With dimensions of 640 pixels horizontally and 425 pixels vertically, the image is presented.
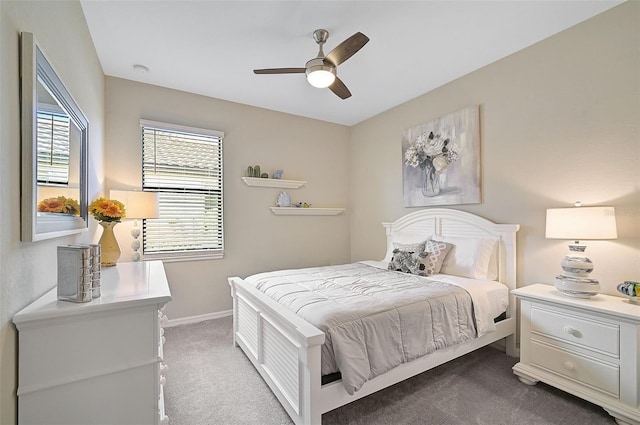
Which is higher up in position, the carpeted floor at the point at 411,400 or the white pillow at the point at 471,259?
the white pillow at the point at 471,259

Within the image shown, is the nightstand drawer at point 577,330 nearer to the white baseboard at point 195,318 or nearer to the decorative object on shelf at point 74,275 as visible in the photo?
the decorative object on shelf at point 74,275

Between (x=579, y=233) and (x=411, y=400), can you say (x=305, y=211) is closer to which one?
(x=411, y=400)

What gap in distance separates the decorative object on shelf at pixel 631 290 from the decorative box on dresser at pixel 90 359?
2821 mm

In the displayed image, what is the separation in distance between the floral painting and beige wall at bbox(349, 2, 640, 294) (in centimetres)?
10

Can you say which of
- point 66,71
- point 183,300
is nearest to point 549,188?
point 66,71

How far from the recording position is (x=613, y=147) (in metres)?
2.22

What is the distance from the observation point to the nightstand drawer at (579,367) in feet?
6.08

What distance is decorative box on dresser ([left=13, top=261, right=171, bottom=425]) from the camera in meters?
1.01

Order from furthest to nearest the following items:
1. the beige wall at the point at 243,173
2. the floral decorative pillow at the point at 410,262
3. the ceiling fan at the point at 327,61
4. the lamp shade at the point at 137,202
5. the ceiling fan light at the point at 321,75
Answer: the beige wall at the point at 243,173 < the floral decorative pillow at the point at 410,262 < the lamp shade at the point at 137,202 < the ceiling fan light at the point at 321,75 < the ceiling fan at the point at 327,61

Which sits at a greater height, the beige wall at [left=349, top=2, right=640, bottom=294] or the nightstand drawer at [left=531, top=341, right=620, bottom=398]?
the beige wall at [left=349, top=2, right=640, bottom=294]

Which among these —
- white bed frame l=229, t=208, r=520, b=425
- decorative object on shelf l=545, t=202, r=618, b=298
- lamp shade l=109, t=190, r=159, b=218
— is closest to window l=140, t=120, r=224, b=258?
lamp shade l=109, t=190, r=159, b=218

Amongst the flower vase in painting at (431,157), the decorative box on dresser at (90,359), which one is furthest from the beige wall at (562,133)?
the decorative box on dresser at (90,359)

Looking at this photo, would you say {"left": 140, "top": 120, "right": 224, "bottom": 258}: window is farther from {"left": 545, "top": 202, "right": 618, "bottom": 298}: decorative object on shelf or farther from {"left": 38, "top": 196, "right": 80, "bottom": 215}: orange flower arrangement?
{"left": 545, "top": 202, "right": 618, "bottom": 298}: decorative object on shelf

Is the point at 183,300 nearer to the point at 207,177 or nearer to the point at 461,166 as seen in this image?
the point at 207,177
